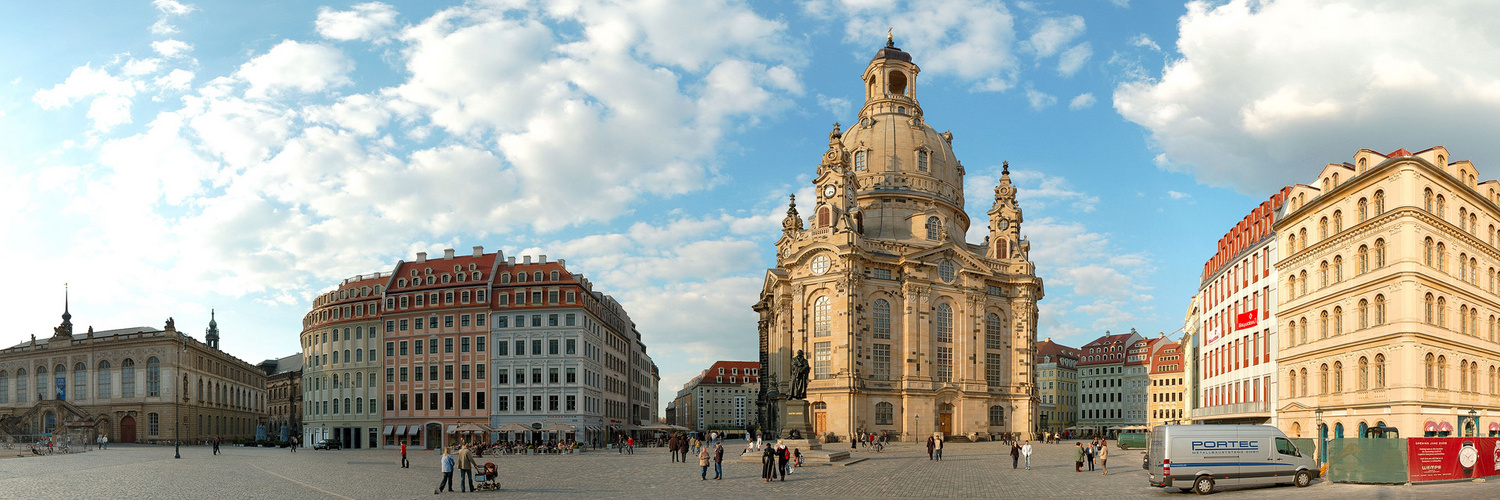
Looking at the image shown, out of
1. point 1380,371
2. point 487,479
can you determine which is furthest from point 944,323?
point 487,479

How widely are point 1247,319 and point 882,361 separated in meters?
36.6

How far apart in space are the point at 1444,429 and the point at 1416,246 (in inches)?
340

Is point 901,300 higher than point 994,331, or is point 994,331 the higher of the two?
point 901,300

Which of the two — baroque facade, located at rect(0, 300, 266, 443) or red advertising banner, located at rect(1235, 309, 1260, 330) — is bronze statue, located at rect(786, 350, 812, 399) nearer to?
red advertising banner, located at rect(1235, 309, 1260, 330)

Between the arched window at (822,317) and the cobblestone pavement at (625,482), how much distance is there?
128 feet

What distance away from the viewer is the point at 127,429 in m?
109

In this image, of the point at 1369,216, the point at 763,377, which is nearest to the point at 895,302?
the point at 763,377

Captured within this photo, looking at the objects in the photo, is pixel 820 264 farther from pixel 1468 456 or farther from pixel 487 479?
pixel 487 479

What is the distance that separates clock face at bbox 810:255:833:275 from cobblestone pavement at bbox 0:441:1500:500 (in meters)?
40.3

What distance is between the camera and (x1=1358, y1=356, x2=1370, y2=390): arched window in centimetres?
5106

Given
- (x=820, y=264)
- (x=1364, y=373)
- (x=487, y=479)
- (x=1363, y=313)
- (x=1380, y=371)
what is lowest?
(x=487, y=479)

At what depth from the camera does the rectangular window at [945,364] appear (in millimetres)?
99125

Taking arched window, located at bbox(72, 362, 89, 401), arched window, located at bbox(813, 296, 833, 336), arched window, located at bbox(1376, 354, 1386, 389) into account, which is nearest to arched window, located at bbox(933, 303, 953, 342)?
arched window, located at bbox(813, 296, 833, 336)

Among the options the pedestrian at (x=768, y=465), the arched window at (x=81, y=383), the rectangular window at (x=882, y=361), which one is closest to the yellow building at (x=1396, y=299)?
the pedestrian at (x=768, y=465)
